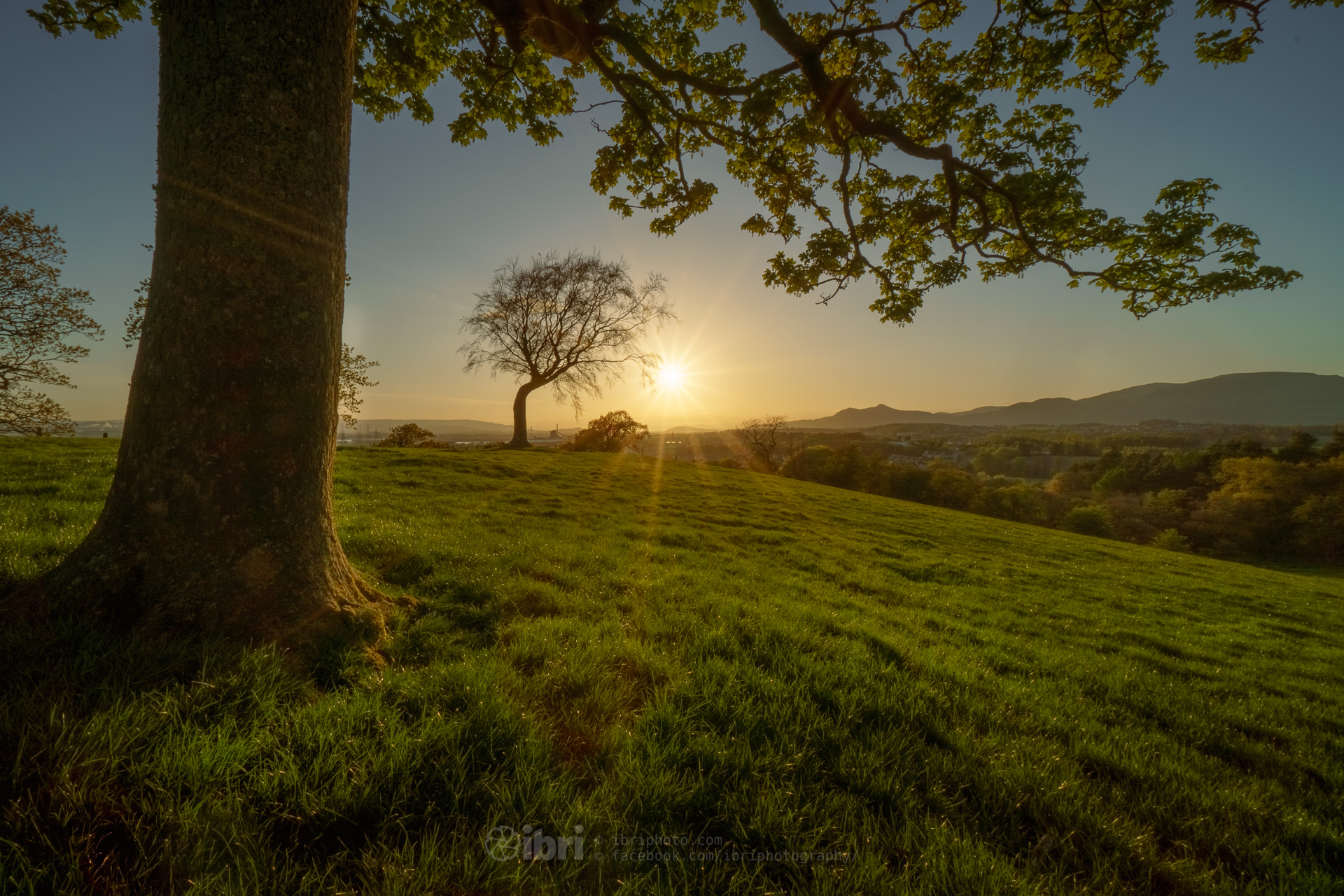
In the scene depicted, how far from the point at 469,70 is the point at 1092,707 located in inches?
505

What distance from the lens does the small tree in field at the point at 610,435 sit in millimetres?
37031

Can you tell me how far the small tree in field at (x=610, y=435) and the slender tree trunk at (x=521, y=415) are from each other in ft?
17.3

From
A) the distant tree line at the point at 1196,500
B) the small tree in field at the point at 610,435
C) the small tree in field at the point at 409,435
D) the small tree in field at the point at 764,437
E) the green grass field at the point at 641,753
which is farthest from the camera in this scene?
the small tree in field at the point at 764,437

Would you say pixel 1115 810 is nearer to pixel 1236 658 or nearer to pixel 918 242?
pixel 1236 658

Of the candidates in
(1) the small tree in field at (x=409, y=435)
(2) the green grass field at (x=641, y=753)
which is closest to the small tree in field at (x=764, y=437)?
(1) the small tree in field at (x=409, y=435)

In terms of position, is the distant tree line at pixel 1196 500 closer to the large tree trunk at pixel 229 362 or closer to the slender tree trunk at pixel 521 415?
the slender tree trunk at pixel 521 415

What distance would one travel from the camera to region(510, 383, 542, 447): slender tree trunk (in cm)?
3117

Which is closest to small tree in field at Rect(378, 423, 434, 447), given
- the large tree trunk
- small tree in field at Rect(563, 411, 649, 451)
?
small tree in field at Rect(563, 411, 649, 451)

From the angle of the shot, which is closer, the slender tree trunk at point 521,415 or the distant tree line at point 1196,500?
the slender tree trunk at point 521,415

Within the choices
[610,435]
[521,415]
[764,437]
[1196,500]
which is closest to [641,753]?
[521,415]

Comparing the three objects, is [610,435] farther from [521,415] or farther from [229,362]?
[229,362]

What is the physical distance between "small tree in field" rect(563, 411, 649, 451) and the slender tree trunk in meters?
5.29

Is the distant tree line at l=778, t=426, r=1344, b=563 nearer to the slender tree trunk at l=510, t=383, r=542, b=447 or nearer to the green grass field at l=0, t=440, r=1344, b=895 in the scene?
the slender tree trunk at l=510, t=383, r=542, b=447

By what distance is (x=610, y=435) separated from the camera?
37.9m
